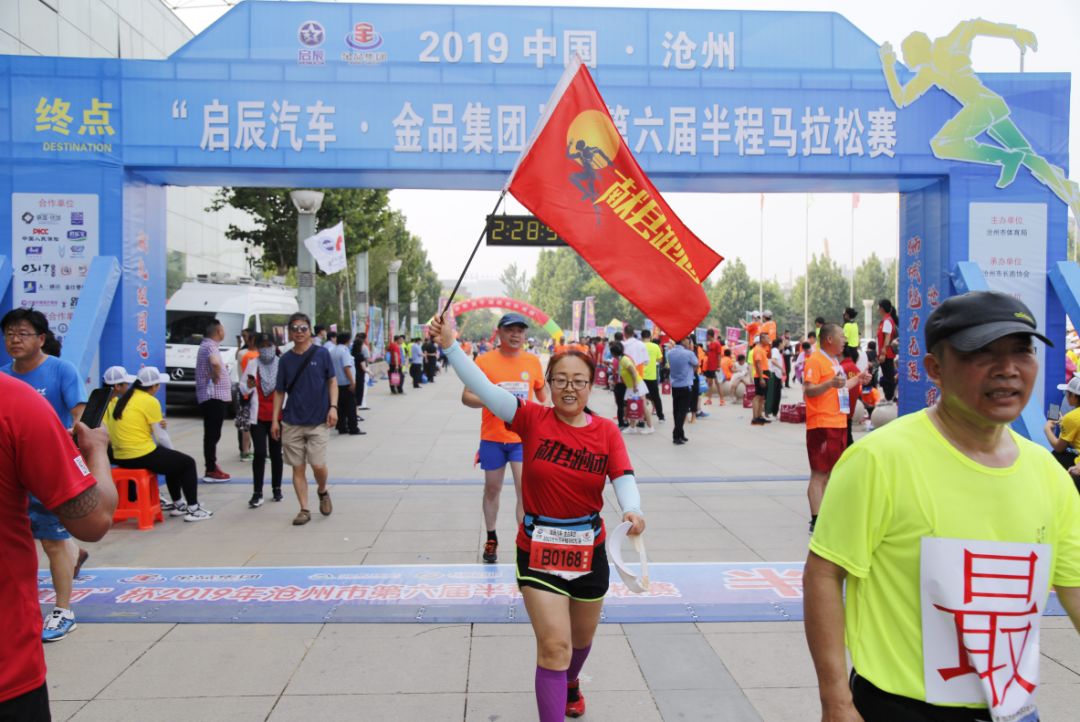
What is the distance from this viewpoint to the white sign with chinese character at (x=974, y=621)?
1896 mm

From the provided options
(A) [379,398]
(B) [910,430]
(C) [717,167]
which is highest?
(C) [717,167]

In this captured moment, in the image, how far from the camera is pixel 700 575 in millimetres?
5910

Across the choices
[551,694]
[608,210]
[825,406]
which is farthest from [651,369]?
[551,694]

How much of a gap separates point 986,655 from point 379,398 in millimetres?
22771

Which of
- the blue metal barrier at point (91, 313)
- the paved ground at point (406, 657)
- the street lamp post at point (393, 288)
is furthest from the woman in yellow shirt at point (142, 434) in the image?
the street lamp post at point (393, 288)

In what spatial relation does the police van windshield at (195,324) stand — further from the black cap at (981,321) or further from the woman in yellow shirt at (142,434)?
the black cap at (981,321)

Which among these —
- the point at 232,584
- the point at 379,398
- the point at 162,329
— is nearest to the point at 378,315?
the point at 379,398

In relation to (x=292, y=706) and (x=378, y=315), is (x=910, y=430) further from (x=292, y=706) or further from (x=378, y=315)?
(x=378, y=315)

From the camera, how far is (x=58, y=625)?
15.3 ft

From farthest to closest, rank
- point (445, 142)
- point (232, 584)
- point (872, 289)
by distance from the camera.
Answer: point (872, 289) < point (445, 142) < point (232, 584)

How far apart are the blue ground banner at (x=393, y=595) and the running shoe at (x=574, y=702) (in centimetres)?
118

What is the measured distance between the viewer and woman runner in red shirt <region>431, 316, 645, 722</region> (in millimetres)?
3363

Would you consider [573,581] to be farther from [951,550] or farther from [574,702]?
[951,550]

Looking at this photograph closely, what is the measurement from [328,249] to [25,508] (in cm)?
1437
